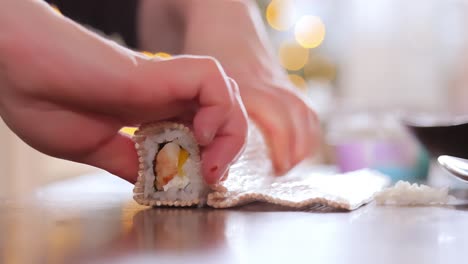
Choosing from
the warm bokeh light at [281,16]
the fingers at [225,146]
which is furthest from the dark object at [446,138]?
the warm bokeh light at [281,16]

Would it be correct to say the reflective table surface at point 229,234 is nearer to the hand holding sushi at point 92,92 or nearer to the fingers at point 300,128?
the hand holding sushi at point 92,92

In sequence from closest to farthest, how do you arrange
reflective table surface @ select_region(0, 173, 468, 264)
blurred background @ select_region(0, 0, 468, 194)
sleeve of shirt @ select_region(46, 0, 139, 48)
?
reflective table surface @ select_region(0, 173, 468, 264) → sleeve of shirt @ select_region(46, 0, 139, 48) → blurred background @ select_region(0, 0, 468, 194)

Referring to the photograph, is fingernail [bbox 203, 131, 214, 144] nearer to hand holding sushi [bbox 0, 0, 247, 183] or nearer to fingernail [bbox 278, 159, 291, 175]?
hand holding sushi [bbox 0, 0, 247, 183]

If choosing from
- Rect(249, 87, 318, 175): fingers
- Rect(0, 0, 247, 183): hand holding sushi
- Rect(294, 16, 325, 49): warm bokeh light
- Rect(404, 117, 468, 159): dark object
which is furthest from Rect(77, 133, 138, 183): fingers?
Rect(294, 16, 325, 49): warm bokeh light

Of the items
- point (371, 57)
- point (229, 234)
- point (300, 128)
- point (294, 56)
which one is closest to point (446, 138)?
point (300, 128)

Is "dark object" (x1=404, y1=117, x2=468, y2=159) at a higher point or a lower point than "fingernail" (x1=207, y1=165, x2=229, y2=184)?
higher
